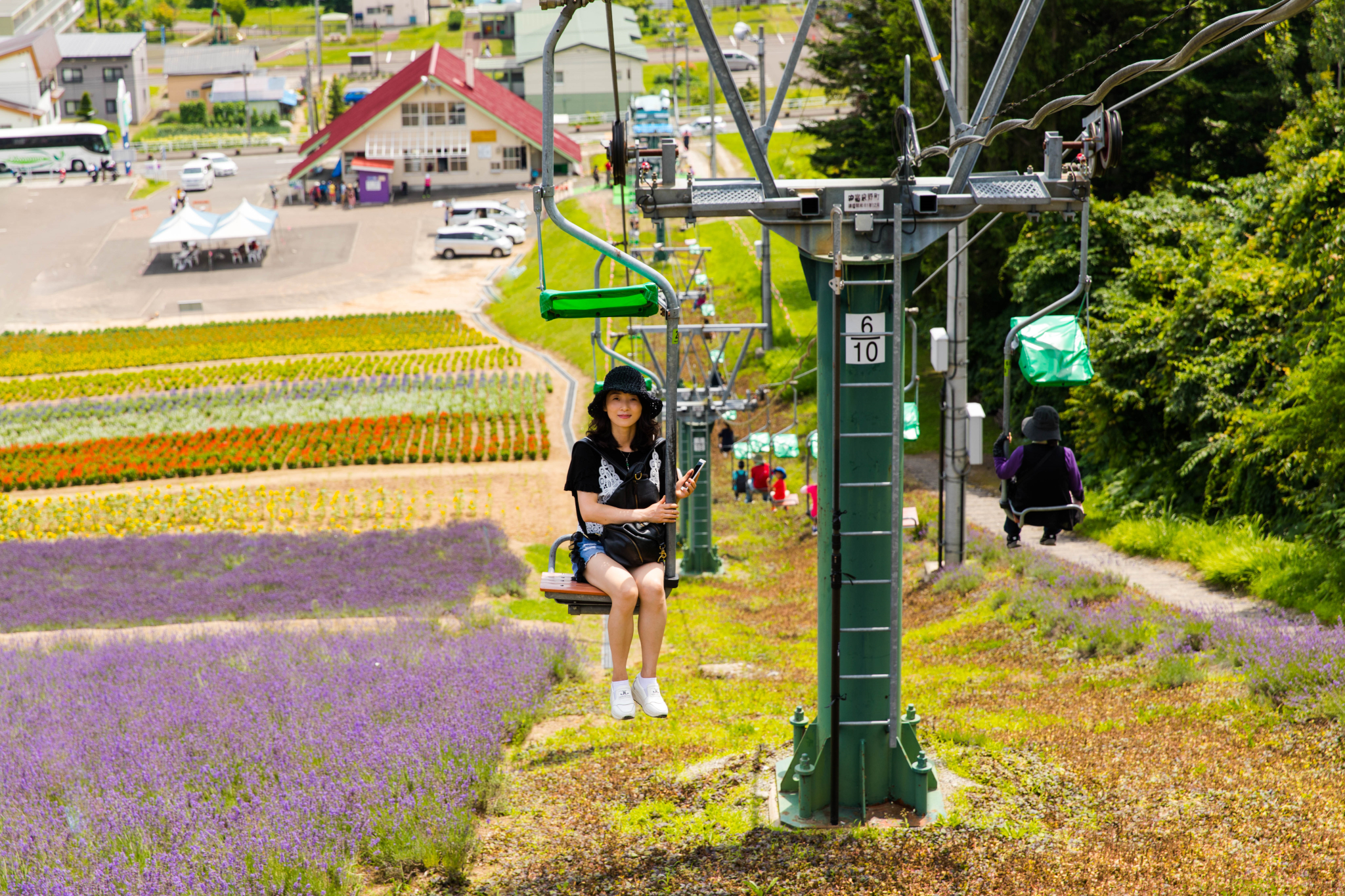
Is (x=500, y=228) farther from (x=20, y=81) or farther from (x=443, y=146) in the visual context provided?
(x=20, y=81)

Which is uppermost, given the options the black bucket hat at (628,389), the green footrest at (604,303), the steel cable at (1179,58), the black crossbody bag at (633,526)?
the steel cable at (1179,58)

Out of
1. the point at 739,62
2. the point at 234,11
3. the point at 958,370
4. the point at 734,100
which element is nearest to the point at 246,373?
the point at 958,370

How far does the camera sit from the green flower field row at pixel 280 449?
28719 millimetres

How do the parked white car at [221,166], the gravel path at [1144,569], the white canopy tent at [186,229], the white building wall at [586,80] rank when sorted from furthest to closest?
the white building wall at [586,80] < the parked white car at [221,166] < the white canopy tent at [186,229] < the gravel path at [1144,569]

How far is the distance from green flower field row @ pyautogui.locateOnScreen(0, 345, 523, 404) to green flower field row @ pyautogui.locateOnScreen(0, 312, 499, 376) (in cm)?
115

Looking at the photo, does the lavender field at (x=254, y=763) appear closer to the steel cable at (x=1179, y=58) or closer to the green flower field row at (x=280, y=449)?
the steel cable at (x=1179, y=58)

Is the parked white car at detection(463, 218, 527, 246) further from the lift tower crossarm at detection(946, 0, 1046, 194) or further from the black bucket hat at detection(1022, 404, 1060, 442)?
the lift tower crossarm at detection(946, 0, 1046, 194)

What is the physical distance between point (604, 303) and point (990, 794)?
4.15m

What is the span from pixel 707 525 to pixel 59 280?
44.6m

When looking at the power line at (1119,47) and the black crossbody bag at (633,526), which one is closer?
the power line at (1119,47)

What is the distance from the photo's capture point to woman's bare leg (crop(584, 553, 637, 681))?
6.71 meters

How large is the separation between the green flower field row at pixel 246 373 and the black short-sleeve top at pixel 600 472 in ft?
103

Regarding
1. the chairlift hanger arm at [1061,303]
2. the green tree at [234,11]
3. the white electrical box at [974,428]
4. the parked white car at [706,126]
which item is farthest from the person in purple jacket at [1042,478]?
the green tree at [234,11]

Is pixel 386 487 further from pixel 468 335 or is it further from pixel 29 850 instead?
pixel 29 850
